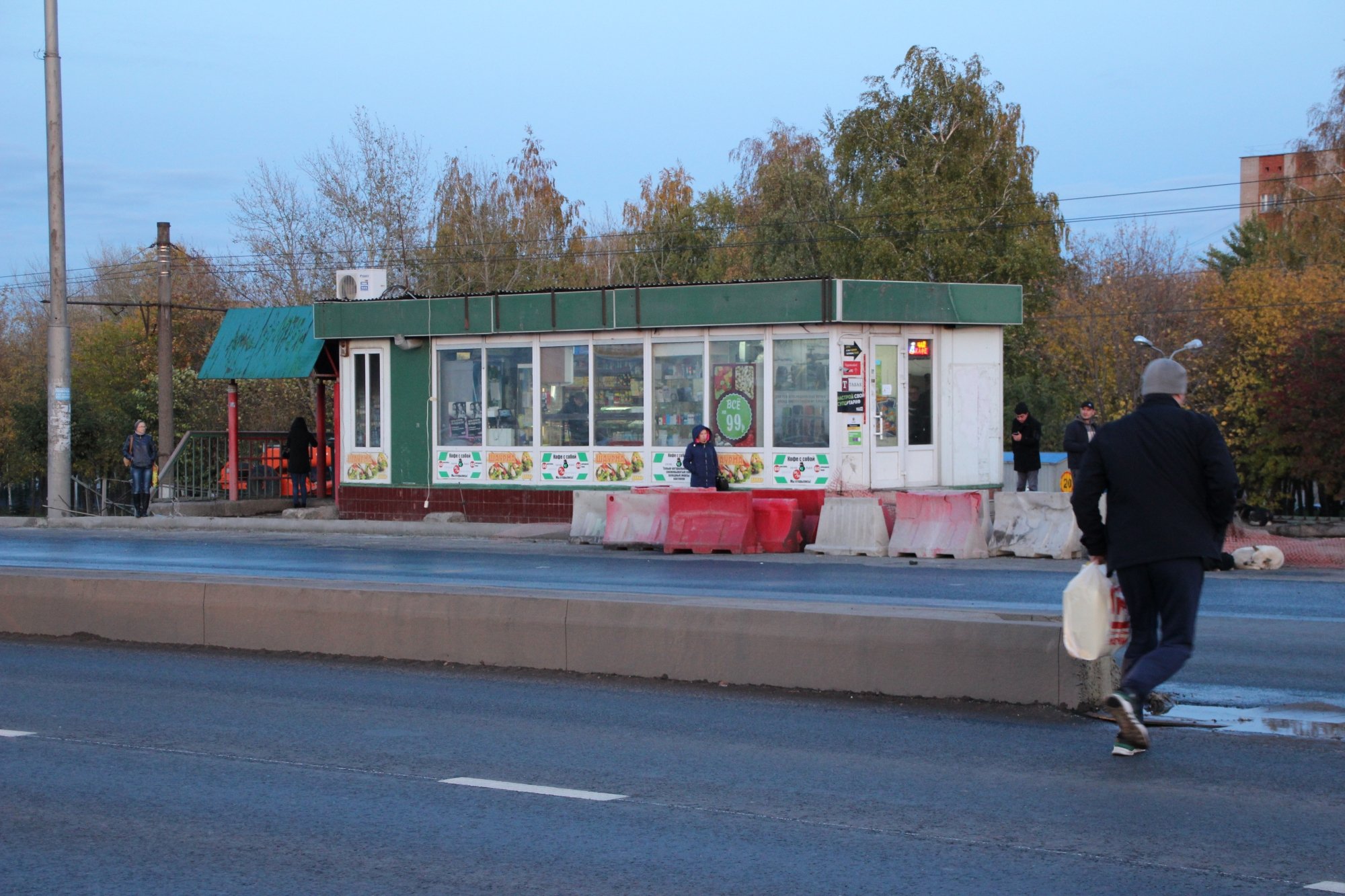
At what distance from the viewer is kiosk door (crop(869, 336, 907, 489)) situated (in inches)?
875

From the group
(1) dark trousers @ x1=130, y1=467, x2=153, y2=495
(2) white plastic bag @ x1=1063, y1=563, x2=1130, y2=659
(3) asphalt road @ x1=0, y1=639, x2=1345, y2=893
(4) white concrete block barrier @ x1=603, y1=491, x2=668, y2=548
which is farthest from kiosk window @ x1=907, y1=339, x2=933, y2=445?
(2) white plastic bag @ x1=1063, y1=563, x2=1130, y2=659

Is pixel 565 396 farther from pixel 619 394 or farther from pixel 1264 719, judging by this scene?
pixel 1264 719

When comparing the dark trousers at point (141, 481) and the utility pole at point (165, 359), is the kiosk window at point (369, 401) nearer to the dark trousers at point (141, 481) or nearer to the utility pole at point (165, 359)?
the dark trousers at point (141, 481)

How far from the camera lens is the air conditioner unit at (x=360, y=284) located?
27734 mm

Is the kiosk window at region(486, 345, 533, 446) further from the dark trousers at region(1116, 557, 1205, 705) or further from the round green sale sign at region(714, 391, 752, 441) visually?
the dark trousers at region(1116, 557, 1205, 705)

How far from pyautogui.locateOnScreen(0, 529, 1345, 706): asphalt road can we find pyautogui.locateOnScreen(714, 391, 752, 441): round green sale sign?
341cm

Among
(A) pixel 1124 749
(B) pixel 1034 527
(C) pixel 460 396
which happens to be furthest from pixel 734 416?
(A) pixel 1124 749

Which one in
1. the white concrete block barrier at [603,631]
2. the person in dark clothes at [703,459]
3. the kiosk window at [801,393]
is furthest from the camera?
the kiosk window at [801,393]

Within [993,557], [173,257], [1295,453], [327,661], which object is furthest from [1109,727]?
→ [173,257]

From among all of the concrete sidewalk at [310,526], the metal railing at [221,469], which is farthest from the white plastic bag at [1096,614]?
the metal railing at [221,469]

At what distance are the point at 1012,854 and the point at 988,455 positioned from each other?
1862 centimetres

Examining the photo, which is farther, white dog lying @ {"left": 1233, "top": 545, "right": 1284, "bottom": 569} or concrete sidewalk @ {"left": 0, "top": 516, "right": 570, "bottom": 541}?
concrete sidewalk @ {"left": 0, "top": 516, "right": 570, "bottom": 541}

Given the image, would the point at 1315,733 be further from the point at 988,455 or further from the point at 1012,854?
the point at 988,455

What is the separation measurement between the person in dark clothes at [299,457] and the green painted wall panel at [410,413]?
3472 millimetres
